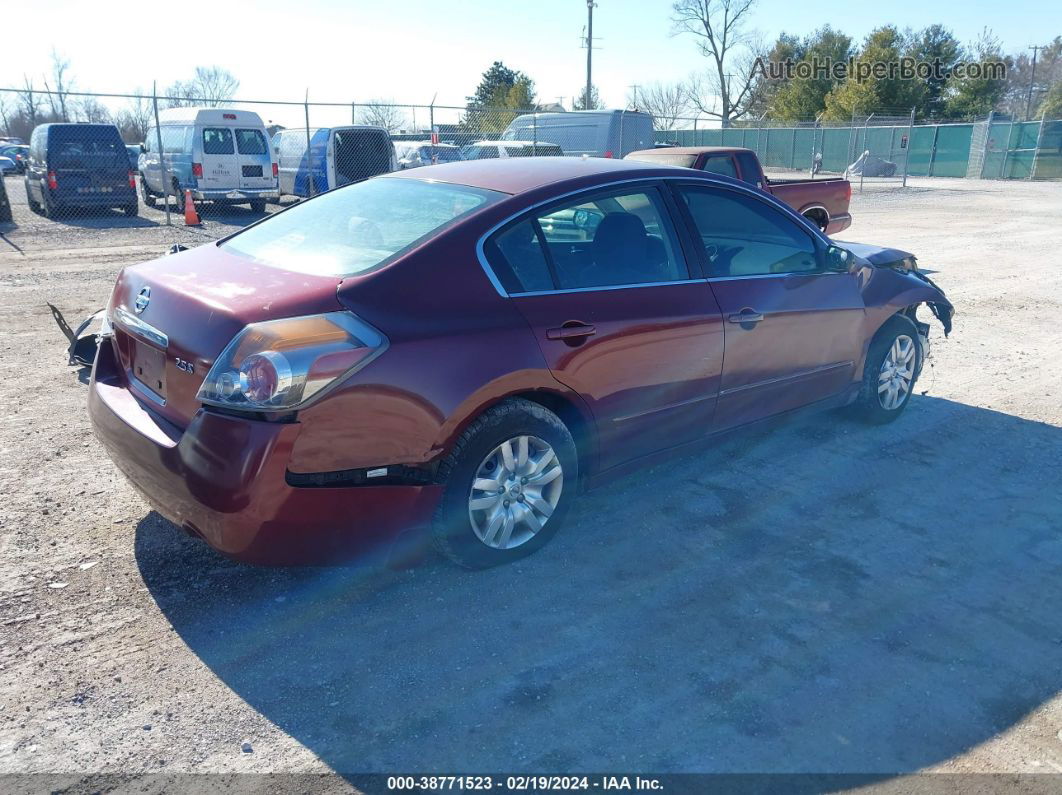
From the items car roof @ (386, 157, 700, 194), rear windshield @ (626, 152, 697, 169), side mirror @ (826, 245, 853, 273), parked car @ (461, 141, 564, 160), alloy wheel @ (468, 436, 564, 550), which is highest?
parked car @ (461, 141, 564, 160)

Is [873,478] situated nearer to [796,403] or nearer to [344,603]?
[796,403]

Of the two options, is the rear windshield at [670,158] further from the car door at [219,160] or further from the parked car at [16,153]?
the parked car at [16,153]

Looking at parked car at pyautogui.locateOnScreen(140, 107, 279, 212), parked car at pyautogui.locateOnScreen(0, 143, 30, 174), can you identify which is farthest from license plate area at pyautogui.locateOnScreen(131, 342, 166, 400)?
parked car at pyautogui.locateOnScreen(0, 143, 30, 174)

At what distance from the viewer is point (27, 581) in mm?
3445

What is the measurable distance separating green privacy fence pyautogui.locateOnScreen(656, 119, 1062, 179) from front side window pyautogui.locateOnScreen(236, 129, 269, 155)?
71.4 ft

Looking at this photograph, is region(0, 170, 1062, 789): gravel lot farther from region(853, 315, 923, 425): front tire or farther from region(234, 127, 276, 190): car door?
region(234, 127, 276, 190): car door

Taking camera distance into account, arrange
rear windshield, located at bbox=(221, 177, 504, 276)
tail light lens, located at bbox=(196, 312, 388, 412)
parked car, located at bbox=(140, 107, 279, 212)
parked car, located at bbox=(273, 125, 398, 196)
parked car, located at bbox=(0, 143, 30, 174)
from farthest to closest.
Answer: parked car, located at bbox=(0, 143, 30, 174), parked car, located at bbox=(273, 125, 398, 196), parked car, located at bbox=(140, 107, 279, 212), rear windshield, located at bbox=(221, 177, 504, 276), tail light lens, located at bbox=(196, 312, 388, 412)

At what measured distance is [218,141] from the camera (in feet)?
55.7

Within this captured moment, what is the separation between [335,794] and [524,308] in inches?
75.3

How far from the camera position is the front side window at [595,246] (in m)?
3.54

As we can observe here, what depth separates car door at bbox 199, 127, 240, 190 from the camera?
55.2 feet

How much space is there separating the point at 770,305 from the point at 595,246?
1107 millimetres

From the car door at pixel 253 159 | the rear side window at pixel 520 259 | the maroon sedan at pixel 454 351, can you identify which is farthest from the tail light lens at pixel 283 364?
the car door at pixel 253 159

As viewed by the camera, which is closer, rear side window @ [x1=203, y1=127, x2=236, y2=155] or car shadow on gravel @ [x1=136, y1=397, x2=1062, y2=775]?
car shadow on gravel @ [x1=136, y1=397, x2=1062, y2=775]
